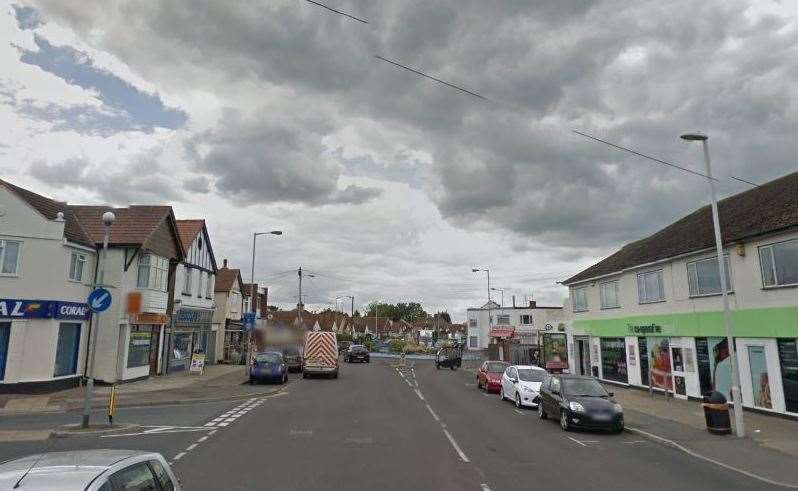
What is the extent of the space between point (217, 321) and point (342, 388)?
20.3 metres

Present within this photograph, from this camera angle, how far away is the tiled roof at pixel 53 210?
22719mm

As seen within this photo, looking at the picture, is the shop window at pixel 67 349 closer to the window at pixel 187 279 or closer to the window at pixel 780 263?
the window at pixel 187 279

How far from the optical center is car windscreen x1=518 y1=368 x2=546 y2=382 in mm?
21453

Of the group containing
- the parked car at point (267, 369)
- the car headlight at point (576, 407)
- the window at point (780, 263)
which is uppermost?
the window at point (780, 263)

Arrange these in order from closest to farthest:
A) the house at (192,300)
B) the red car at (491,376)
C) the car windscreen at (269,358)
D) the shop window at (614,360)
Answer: the red car at (491,376)
the shop window at (614,360)
the car windscreen at (269,358)
the house at (192,300)

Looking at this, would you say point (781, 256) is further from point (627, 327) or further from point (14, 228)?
point (14, 228)

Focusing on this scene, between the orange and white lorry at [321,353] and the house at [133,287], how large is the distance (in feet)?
26.7

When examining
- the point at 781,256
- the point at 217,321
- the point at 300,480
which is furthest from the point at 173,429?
the point at 217,321

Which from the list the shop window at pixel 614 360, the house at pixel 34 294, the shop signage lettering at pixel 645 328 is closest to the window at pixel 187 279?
the house at pixel 34 294

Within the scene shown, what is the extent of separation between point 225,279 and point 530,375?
1256 inches

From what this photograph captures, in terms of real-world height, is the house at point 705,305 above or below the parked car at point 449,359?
above

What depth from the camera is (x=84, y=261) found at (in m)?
25.0

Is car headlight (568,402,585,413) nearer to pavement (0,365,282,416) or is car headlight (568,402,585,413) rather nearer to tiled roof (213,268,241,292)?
pavement (0,365,282,416)

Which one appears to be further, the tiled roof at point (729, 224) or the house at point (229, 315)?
the house at point (229, 315)
